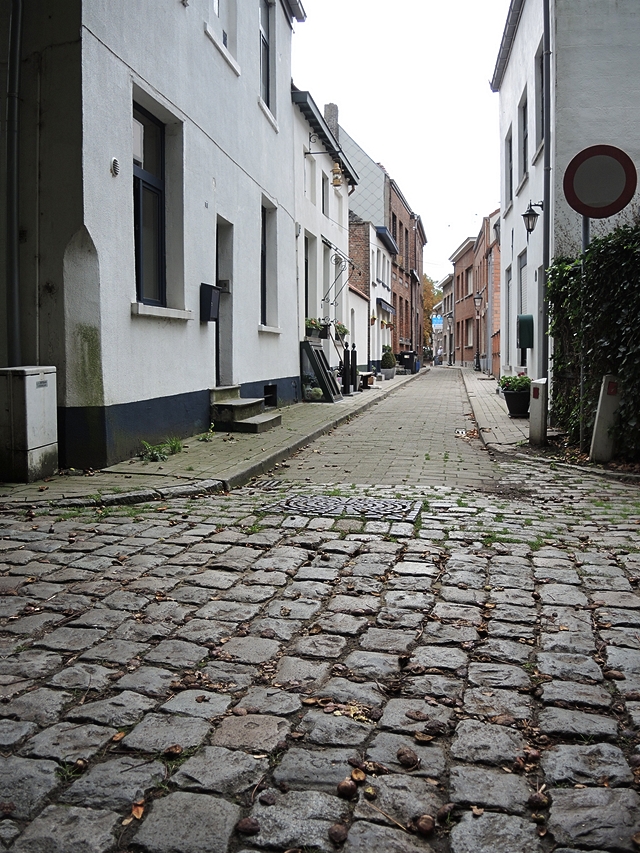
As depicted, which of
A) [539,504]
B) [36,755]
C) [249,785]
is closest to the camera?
[249,785]

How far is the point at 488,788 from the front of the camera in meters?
2.43

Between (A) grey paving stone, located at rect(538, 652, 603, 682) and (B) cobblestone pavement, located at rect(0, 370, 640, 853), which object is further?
(A) grey paving stone, located at rect(538, 652, 603, 682)

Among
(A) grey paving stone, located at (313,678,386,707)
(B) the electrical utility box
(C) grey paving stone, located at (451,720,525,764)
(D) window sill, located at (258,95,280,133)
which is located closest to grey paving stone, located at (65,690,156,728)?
(A) grey paving stone, located at (313,678,386,707)

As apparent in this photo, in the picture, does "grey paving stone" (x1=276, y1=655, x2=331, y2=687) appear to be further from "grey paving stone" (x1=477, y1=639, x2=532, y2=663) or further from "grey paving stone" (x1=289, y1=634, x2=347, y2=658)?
"grey paving stone" (x1=477, y1=639, x2=532, y2=663)

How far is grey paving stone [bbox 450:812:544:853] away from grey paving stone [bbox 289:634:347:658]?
49.5 inches

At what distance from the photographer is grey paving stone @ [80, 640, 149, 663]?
3.41 meters

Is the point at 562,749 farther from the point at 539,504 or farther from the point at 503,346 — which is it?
the point at 503,346

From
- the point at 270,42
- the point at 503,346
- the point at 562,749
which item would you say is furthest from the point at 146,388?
the point at 503,346

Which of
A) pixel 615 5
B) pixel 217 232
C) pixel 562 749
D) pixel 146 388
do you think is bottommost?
pixel 562 749

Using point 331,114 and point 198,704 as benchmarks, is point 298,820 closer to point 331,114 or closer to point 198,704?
point 198,704

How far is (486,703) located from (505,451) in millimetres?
7313

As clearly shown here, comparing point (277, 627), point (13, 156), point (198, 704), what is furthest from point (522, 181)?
point (198, 704)

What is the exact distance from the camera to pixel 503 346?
76.3 ft

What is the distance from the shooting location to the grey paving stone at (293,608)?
3.96 metres
